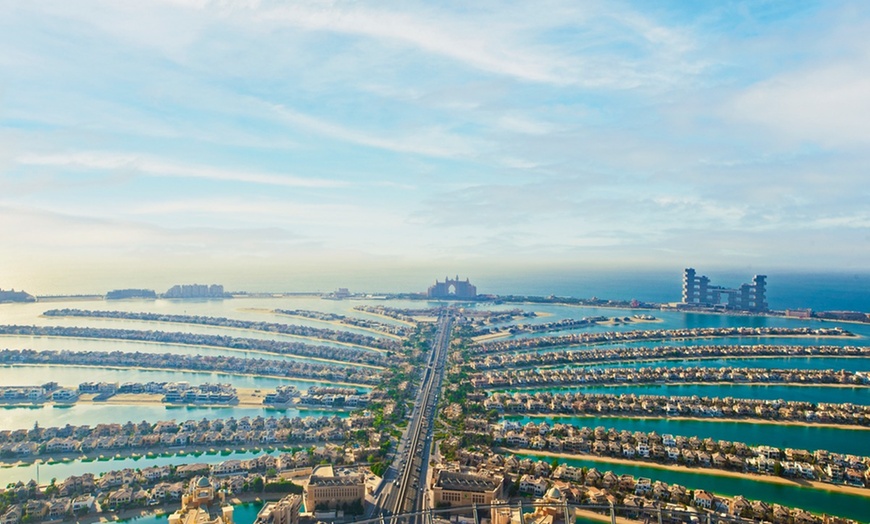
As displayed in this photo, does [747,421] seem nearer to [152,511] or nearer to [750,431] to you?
[750,431]

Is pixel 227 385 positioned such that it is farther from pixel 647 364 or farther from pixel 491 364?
pixel 647 364

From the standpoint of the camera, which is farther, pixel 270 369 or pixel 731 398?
pixel 270 369

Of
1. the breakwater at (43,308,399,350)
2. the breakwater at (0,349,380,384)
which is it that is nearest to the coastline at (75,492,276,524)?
the breakwater at (0,349,380,384)

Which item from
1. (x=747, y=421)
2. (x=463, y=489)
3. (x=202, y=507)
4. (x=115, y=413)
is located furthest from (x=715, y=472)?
(x=115, y=413)

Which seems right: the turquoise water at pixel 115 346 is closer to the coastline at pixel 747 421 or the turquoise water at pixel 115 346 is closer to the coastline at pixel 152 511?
the coastline at pixel 747 421

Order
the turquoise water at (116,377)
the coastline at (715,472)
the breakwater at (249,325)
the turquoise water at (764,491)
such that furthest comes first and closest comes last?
the breakwater at (249,325)
the turquoise water at (116,377)
the coastline at (715,472)
the turquoise water at (764,491)

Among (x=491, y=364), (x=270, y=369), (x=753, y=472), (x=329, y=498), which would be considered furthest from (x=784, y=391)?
(x=270, y=369)

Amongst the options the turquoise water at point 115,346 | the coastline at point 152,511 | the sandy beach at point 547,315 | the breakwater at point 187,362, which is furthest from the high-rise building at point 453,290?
the coastline at point 152,511
